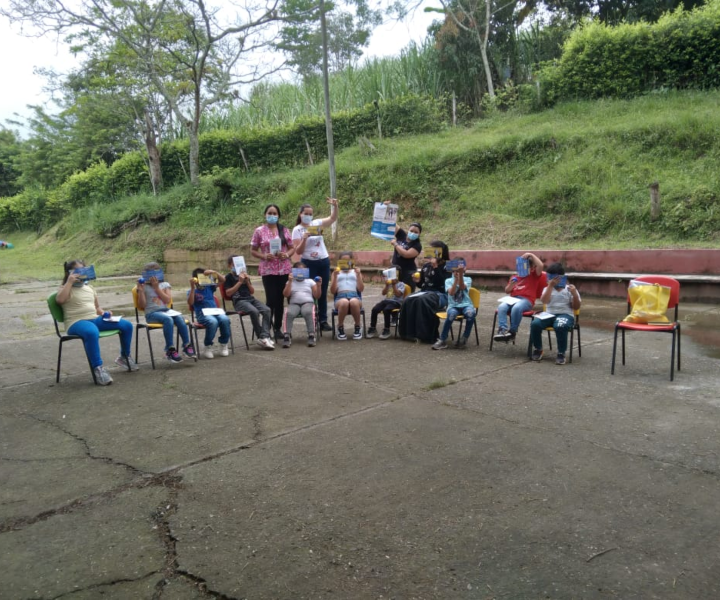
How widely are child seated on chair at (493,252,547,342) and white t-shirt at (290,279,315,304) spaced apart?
2277 mm

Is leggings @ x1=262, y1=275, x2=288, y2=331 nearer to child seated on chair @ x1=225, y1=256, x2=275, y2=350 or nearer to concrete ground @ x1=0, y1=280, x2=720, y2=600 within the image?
child seated on chair @ x1=225, y1=256, x2=275, y2=350

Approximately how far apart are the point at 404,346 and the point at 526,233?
769 centimetres

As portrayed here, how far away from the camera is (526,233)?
1398 centimetres

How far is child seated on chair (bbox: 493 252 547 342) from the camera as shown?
670 centimetres

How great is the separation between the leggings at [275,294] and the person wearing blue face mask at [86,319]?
1.92m

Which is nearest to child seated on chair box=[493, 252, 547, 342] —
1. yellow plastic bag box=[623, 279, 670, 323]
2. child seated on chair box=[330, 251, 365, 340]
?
yellow plastic bag box=[623, 279, 670, 323]

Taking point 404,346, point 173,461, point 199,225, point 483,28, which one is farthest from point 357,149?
point 173,461

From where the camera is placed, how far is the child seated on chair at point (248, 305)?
7.37 m

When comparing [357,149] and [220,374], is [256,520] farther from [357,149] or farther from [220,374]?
[357,149]

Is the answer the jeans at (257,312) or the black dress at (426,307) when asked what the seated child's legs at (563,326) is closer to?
the black dress at (426,307)

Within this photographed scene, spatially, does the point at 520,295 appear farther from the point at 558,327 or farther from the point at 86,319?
the point at 86,319

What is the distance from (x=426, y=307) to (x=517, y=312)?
113 centimetres

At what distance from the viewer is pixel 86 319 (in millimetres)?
6035

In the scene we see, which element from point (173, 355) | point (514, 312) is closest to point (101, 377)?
point (173, 355)
